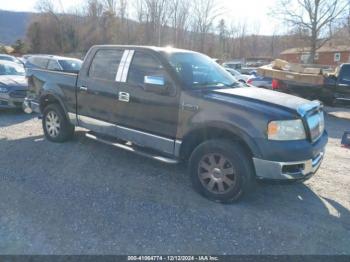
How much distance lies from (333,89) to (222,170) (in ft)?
29.1

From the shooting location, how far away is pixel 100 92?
536 cm

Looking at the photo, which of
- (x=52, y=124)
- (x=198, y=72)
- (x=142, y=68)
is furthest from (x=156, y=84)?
(x=52, y=124)

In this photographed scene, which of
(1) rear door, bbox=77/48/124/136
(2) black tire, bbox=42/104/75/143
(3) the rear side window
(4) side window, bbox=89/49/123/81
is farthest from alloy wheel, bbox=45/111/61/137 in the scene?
(3) the rear side window

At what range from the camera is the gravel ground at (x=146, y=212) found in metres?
3.28

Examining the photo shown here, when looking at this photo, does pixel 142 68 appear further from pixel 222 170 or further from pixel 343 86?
pixel 343 86

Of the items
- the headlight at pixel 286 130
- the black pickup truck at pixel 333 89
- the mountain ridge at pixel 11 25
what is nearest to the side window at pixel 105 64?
the headlight at pixel 286 130

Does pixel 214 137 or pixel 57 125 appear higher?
pixel 214 137

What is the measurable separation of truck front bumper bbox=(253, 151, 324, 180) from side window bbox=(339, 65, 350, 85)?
854 cm

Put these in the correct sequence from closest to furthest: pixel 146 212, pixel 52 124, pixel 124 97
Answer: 1. pixel 146 212
2. pixel 124 97
3. pixel 52 124

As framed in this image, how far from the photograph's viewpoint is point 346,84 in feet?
36.5

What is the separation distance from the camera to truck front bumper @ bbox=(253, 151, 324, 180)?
3744mm

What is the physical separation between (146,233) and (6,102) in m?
7.59

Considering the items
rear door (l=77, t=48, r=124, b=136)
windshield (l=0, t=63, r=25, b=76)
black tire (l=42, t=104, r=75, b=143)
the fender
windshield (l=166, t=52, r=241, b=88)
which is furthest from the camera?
windshield (l=0, t=63, r=25, b=76)

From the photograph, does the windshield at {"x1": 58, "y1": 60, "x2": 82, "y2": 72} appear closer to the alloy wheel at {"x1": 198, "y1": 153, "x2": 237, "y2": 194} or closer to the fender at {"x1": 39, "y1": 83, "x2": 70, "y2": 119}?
the fender at {"x1": 39, "y1": 83, "x2": 70, "y2": 119}
